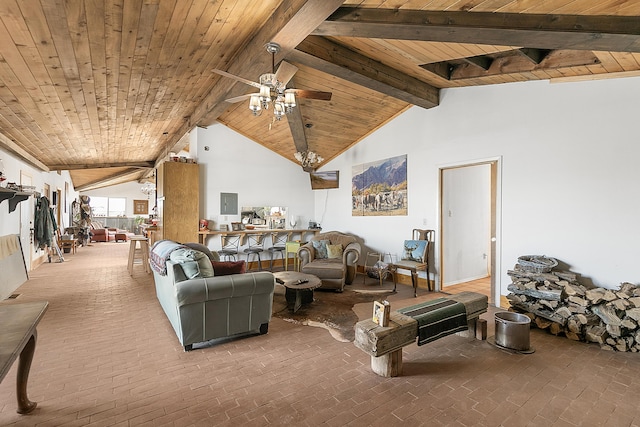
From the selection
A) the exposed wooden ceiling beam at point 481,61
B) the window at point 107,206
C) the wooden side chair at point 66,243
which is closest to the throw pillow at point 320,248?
the exposed wooden ceiling beam at point 481,61

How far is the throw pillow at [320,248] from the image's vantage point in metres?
6.27

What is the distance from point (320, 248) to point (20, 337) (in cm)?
499

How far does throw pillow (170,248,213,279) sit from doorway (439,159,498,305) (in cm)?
396

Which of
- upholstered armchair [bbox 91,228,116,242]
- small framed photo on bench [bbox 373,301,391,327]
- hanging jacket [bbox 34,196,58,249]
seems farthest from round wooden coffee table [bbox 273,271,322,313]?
upholstered armchair [bbox 91,228,116,242]

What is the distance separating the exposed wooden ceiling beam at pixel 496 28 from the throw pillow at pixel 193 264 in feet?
8.39

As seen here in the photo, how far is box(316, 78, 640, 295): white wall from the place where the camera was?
338cm

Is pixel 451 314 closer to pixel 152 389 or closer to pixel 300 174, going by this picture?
pixel 152 389

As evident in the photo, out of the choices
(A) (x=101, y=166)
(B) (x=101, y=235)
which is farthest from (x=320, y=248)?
(B) (x=101, y=235)

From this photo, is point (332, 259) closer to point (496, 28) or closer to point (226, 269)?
point (226, 269)

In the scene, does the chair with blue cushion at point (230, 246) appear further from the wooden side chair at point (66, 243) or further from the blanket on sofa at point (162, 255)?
the wooden side chair at point (66, 243)

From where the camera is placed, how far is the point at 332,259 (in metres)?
6.00

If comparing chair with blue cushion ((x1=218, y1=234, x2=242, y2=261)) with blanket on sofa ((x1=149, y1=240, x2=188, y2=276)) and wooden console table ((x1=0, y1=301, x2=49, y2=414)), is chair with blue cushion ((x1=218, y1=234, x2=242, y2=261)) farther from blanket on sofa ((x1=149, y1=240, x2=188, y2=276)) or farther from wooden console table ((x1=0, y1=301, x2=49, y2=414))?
wooden console table ((x1=0, y1=301, x2=49, y2=414))

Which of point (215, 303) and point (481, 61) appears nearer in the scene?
point (215, 303)

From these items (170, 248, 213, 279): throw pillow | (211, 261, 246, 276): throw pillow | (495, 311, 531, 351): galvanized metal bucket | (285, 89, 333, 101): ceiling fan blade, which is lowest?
(495, 311, 531, 351): galvanized metal bucket
